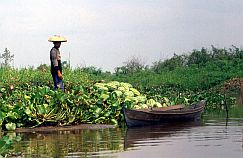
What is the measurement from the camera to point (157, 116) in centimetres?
1432

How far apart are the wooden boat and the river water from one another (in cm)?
21

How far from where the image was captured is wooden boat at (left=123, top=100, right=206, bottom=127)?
45.9ft

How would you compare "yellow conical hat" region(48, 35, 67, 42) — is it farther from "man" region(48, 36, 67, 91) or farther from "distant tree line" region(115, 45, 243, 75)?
"distant tree line" region(115, 45, 243, 75)

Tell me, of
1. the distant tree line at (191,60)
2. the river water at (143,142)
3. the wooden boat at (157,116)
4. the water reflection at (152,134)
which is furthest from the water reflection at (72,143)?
the distant tree line at (191,60)

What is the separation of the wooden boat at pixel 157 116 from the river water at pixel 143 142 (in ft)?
0.70

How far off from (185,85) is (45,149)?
1894 centimetres

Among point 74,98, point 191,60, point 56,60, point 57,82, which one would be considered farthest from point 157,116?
point 191,60

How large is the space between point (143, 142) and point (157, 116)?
3.08m

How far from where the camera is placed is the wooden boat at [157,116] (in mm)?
13977

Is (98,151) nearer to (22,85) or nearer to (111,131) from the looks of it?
(111,131)

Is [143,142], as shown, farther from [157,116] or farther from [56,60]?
[56,60]

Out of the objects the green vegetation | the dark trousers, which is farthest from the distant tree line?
the dark trousers

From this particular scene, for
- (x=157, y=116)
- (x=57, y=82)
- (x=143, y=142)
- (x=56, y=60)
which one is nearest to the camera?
(x=143, y=142)

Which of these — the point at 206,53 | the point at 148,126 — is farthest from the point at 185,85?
the point at 148,126
